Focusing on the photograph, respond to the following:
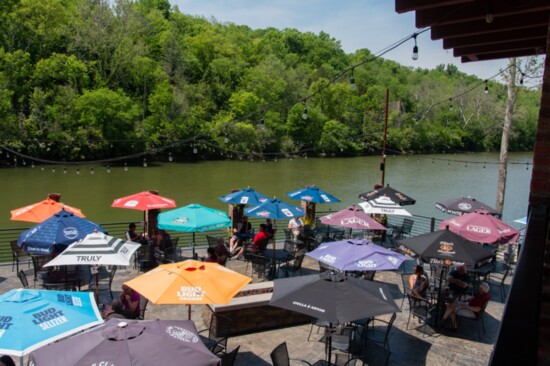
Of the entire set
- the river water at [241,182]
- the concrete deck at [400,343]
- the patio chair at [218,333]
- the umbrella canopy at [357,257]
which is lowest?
the river water at [241,182]

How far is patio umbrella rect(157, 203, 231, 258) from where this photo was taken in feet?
33.1

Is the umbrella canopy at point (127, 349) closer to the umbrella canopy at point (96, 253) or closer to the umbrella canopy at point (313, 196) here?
the umbrella canopy at point (96, 253)

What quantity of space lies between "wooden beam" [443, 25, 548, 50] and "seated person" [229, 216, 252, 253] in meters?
8.35

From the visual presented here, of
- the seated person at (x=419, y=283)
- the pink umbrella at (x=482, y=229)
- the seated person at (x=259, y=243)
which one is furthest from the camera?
the seated person at (x=259, y=243)

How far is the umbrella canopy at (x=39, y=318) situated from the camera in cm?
446

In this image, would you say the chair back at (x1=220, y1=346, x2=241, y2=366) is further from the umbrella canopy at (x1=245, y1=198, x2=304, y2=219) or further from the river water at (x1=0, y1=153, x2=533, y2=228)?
the river water at (x1=0, y1=153, x2=533, y2=228)

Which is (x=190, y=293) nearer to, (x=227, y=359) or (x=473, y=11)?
(x=227, y=359)

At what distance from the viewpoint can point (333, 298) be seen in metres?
5.57

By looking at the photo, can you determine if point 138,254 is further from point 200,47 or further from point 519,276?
point 200,47

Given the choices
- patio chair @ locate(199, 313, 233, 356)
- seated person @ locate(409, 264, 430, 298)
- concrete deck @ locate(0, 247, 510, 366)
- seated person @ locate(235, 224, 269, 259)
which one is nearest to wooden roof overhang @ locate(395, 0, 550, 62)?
seated person @ locate(409, 264, 430, 298)

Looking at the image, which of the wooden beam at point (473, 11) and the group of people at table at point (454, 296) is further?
the group of people at table at point (454, 296)

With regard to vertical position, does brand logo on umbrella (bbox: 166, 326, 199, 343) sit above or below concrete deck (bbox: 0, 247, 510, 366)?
above

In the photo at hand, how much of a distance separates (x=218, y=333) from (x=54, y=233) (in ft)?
12.5

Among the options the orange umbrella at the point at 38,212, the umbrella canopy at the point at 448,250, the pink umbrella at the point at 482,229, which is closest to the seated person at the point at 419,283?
the umbrella canopy at the point at 448,250
